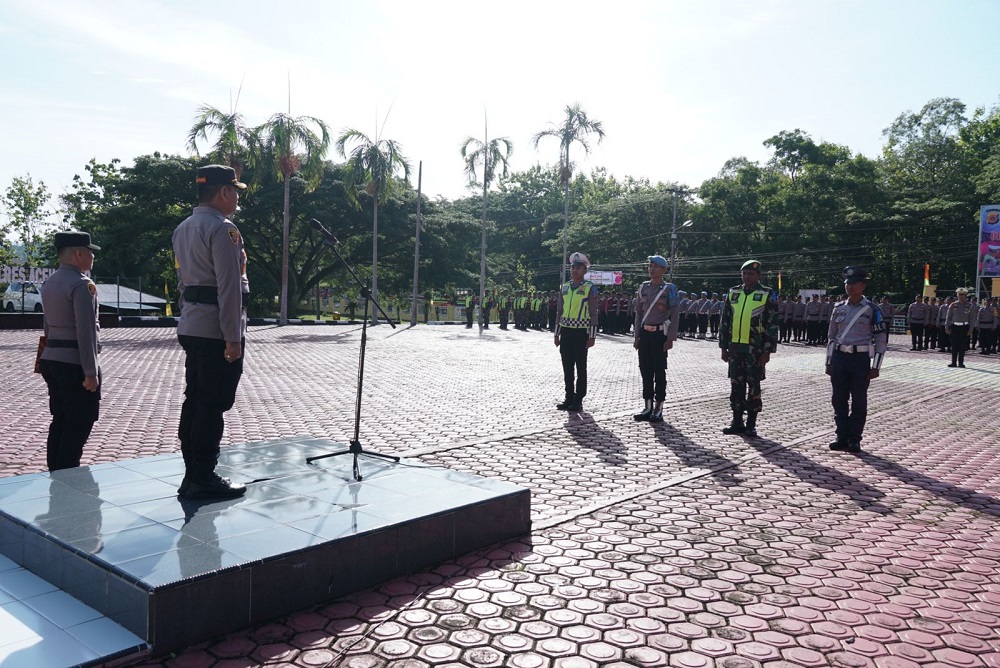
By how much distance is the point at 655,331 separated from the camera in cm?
909

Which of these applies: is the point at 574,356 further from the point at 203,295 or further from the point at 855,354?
the point at 203,295

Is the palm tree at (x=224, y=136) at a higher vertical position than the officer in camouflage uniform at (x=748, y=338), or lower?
higher

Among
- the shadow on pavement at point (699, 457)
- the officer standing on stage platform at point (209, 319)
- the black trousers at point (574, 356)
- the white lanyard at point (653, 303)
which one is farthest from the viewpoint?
the black trousers at point (574, 356)

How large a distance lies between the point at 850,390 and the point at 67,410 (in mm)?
7354

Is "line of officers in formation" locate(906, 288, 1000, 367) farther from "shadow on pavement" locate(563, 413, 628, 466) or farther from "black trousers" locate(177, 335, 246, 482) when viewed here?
"black trousers" locate(177, 335, 246, 482)

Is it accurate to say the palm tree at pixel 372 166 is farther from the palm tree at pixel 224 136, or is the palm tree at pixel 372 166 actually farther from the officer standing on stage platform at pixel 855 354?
the officer standing on stage platform at pixel 855 354

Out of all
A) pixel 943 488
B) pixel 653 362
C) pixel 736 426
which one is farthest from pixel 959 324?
pixel 943 488

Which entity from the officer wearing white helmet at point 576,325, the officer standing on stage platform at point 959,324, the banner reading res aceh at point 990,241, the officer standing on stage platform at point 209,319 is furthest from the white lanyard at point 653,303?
the banner reading res aceh at point 990,241

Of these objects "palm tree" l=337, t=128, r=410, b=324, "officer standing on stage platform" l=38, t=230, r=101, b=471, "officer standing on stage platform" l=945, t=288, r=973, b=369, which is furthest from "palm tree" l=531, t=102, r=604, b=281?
"officer standing on stage platform" l=38, t=230, r=101, b=471

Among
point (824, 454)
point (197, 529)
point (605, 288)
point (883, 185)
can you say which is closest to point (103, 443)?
point (197, 529)

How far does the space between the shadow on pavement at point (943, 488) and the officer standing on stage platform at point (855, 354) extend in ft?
1.78

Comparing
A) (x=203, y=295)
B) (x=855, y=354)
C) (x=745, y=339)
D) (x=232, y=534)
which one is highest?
(x=203, y=295)

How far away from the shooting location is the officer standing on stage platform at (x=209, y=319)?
423 cm

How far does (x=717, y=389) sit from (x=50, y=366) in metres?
10.4
